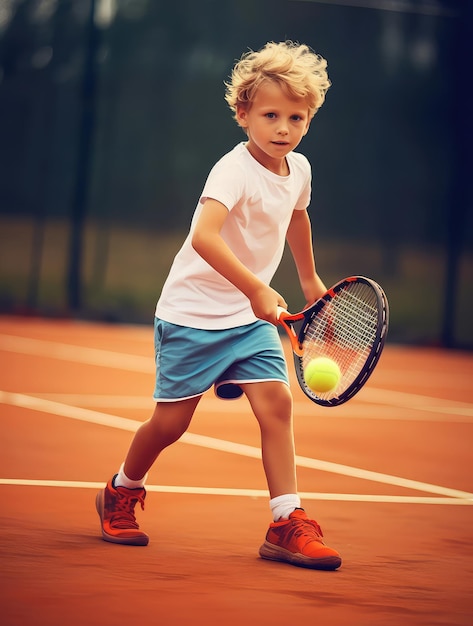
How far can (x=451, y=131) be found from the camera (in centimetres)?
1124

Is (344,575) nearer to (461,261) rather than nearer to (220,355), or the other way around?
(220,355)


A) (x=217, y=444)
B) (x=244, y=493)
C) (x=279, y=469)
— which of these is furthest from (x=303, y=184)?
(x=217, y=444)

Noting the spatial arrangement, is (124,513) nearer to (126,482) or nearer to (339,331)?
(126,482)

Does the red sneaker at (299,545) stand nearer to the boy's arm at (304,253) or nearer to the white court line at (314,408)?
the boy's arm at (304,253)

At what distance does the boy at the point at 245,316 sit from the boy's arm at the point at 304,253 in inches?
6.7

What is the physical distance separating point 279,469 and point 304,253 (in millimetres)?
705

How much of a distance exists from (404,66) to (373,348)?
8.34 metres

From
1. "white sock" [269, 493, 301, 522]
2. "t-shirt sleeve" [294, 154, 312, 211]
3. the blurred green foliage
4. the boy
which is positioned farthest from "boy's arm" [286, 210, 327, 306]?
the blurred green foliage

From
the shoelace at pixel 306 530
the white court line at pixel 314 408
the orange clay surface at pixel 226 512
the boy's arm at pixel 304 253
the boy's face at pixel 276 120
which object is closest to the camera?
the orange clay surface at pixel 226 512

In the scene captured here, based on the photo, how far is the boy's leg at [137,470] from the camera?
3.66 meters

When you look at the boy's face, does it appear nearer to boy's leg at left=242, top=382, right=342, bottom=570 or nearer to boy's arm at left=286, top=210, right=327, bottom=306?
boy's arm at left=286, top=210, right=327, bottom=306

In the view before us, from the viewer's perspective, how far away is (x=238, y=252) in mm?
3721

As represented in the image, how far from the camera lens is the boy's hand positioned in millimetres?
3426

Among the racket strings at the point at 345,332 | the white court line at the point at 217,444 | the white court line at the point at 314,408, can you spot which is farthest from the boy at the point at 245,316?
the white court line at the point at 314,408
